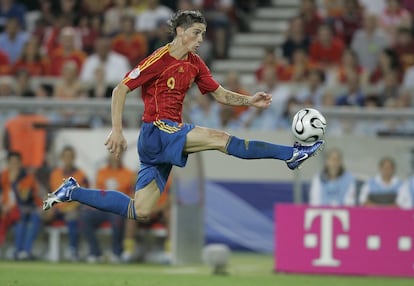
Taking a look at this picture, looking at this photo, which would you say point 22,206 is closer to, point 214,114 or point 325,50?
point 214,114

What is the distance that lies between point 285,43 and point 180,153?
8867 mm

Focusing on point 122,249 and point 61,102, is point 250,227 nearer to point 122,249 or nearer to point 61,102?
point 122,249

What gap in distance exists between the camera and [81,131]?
15.6 meters

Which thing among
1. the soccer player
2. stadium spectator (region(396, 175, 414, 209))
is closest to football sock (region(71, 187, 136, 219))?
the soccer player

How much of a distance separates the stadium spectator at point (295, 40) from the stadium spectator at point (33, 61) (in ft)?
12.1

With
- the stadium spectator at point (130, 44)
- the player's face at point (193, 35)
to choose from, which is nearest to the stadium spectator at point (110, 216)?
the stadium spectator at point (130, 44)

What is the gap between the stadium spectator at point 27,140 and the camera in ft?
50.7

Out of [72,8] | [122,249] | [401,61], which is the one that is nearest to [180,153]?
[122,249]

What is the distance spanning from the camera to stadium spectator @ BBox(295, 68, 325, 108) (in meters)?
17.2

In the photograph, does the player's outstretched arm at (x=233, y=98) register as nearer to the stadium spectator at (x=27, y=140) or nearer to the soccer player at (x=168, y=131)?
the soccer player at (x=168, y=131)

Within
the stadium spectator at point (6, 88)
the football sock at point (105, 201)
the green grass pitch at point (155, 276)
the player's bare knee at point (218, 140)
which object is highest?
the stadium spectator at point (6, 88)

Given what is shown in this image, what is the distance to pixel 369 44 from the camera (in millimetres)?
19000

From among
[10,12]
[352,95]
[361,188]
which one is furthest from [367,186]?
[10,12]

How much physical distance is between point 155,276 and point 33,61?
22.4 feet
